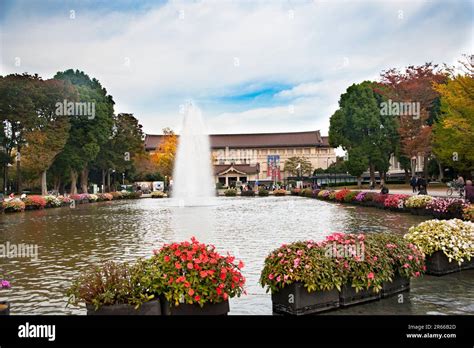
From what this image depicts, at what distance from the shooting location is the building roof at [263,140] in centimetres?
13000

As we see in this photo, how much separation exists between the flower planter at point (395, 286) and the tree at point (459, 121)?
19.1 meters

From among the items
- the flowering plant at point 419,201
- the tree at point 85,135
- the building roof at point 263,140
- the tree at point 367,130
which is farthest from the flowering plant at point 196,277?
the building roof at point 263,140

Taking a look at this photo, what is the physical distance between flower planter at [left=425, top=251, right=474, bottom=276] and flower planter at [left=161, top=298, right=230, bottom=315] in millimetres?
5499

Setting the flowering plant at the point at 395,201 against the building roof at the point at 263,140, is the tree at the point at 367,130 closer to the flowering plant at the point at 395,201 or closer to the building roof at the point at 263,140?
the flowering plant at the point at 395,201

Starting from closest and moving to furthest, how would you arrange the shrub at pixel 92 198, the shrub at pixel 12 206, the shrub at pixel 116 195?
the shrub at pixel 12 206 < the shrub at pixel 92 198 < the shrub at pixel 116 195

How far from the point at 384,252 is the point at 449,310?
50.4 inches

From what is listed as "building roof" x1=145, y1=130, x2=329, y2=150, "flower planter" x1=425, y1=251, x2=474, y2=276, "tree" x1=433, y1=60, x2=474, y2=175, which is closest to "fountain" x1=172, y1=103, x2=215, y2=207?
"tree" x1=433, y1=60, x2=474, y2=175

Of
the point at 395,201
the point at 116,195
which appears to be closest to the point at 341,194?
the point at 395,201

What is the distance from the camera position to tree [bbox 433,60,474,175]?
2467cm

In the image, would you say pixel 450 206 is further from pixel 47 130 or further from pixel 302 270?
pixel 47 130

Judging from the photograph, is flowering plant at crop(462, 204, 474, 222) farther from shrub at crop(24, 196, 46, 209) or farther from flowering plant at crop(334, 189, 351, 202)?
shrub at crop(24, 196, 46, 209)

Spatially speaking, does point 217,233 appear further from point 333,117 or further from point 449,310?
point 333,117

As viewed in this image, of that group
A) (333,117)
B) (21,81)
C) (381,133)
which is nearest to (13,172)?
(21,81)
